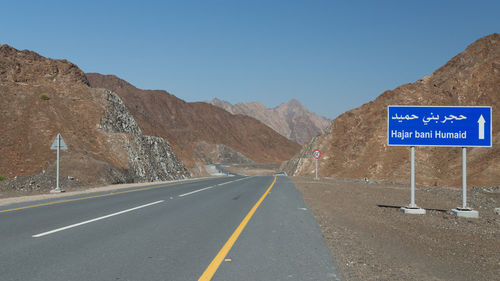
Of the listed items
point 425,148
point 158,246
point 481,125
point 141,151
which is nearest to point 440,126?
point 481,125

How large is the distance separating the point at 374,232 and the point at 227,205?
19.2ft

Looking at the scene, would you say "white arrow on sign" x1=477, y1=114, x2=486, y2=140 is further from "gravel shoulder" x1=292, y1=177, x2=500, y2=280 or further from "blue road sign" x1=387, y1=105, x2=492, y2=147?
"gravel shoulder" x1=292, y1=177, x2=500, y2=280

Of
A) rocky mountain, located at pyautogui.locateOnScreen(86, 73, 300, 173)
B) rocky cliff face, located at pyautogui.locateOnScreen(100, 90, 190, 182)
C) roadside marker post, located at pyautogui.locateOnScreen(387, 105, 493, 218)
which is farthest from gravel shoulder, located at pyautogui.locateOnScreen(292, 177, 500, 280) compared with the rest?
rocky mountain, located at pyautogui.locateOnScreen(86, 73, 300, 173)

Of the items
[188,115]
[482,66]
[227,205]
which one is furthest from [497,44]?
[188,115]

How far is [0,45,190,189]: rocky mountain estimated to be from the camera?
104ft

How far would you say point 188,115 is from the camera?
503 ft

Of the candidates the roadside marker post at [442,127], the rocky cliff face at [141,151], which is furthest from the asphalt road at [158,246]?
the rocky cliff face at [141,151]

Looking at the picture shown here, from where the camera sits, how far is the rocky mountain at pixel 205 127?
14038cm

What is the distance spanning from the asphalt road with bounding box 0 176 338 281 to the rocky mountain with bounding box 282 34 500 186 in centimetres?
3172

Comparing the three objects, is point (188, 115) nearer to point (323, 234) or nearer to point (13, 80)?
point (13, 80)

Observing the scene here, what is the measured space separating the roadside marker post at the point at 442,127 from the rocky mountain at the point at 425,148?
23.4 m

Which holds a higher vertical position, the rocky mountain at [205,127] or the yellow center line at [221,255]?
the rocky mountain at [205,127]

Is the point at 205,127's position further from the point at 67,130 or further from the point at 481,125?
the point at 481,125

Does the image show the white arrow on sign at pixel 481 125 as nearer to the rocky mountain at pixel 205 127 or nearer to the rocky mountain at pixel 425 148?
the rocky mountain at pixel 425 148
